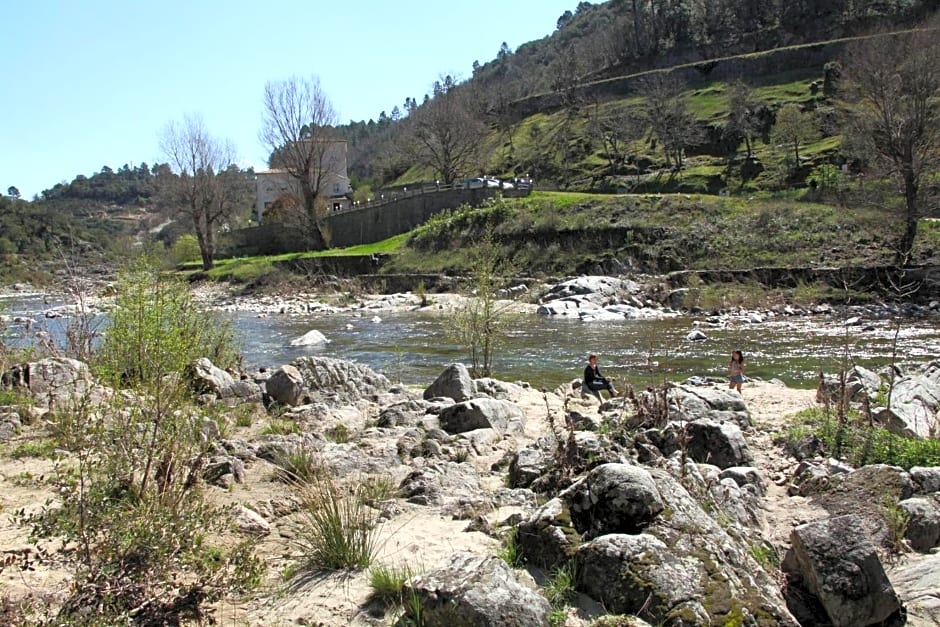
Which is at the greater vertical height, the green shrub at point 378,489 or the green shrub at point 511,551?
the green shrub at point 511,551

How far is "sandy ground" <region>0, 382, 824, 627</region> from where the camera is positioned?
4.67 m

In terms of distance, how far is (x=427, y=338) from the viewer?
26.2 metres

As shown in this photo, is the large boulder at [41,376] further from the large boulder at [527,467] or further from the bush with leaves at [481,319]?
the bush with leaves at [481,319]

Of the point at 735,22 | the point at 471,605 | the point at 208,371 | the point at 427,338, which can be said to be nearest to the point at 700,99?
the point at 735,22

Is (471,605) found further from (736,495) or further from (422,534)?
(736,495)

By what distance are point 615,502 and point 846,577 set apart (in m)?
1.67

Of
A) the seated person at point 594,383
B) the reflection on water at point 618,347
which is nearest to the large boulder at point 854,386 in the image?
the reflection on water at point 618,347

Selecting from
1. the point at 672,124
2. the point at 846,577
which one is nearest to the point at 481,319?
the point at 846,577

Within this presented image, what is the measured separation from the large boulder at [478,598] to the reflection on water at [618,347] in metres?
11.1

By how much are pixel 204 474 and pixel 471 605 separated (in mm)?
4527

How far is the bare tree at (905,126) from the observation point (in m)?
31.2

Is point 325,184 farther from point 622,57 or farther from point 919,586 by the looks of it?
point 919,586

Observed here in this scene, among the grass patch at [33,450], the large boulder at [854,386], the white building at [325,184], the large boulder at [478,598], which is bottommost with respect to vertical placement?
the large boulder at [854,386]

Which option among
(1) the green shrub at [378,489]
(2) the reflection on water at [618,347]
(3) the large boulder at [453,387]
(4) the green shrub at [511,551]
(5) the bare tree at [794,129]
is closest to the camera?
(4) the green shrub at [511,551]
